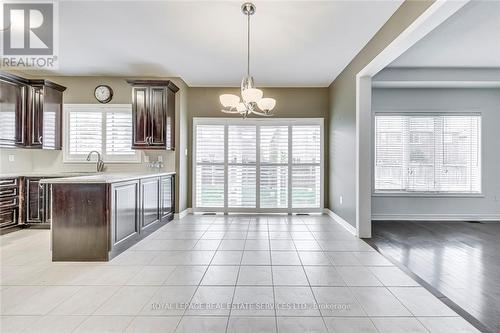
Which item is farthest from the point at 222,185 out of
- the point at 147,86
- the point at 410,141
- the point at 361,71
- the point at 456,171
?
the point at 456,171

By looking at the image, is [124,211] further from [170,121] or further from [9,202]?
[9,202]

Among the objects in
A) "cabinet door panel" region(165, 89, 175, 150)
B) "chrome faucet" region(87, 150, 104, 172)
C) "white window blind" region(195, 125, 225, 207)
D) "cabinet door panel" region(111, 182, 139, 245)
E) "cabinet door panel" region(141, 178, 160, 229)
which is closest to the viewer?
"cabinet door panel" region(111, 182, 139, 245)

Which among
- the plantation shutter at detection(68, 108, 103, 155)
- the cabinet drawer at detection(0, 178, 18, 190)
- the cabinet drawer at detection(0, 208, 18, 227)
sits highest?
the plantation shutter at detection(68, 108, 103, 155)

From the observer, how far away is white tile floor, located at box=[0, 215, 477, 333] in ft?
6.30

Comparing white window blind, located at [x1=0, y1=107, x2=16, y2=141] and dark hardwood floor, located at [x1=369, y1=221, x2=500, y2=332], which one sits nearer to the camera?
dark hardwood floor, located at [x1=369, y1=221, x2=500, y2=332]

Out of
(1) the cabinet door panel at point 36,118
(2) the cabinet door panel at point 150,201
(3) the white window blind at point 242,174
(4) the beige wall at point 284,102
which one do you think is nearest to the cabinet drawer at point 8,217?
(1) the cabinet door panel at point 36,118

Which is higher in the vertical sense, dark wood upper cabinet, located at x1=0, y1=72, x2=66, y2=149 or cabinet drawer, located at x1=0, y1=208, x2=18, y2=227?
dark wood upper cabinet, located at x1=0, y1=72, x2=66, y2=149

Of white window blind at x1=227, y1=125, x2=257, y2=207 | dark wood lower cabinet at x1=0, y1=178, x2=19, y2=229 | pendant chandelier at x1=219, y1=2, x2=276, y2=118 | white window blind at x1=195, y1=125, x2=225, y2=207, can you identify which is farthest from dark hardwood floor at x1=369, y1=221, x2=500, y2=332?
Answer: dark wood lower cabinet at x1=0, y1=178, x2=19, y2=229

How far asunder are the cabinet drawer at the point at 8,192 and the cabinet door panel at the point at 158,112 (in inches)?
88.9

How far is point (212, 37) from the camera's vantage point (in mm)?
Answer: 3643

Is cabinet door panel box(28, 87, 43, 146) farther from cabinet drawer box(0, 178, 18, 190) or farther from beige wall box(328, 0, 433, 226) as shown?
beige wall box(328, 0, 433, 226)

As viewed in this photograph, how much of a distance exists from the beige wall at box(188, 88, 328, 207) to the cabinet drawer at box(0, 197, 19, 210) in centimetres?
Result: 290

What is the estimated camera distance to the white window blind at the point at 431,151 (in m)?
→ 5.45

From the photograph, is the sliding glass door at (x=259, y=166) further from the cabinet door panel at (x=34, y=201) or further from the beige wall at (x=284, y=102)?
the cabinet door panel at (x=34, y=201)
